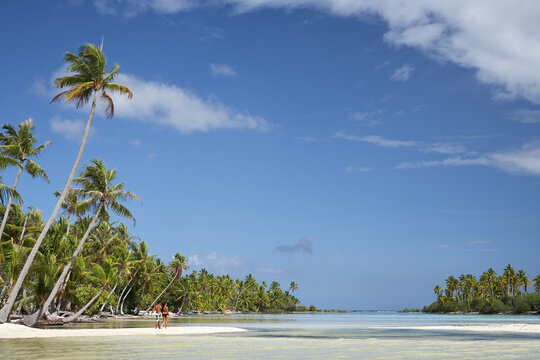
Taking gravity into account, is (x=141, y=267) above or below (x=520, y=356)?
above

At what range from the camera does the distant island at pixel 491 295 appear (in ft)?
438

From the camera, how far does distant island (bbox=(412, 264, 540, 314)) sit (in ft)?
438

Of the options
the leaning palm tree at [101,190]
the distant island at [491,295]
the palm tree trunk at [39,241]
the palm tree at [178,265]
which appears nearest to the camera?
the palm tree trunk at [39,241]

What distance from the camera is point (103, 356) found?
1538cm

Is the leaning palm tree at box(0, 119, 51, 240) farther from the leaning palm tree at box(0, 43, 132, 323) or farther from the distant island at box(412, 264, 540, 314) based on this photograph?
the distant island at box(412, 264, 540, 314)

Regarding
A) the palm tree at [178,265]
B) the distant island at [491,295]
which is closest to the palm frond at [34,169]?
the palm tree at [178,265]

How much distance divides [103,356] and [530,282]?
159321mm

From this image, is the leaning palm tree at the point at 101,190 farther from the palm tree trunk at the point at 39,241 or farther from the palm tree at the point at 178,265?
the palm tree at the point at 178,265

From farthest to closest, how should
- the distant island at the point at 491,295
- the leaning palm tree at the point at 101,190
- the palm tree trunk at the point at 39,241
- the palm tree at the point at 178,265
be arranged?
1. the distant island at the point at 491,295
2. the palm tree at the point at 178,265
3. the leaning palm tree at the point at 101,190
4. the palm tree trunk at the point at 39,241

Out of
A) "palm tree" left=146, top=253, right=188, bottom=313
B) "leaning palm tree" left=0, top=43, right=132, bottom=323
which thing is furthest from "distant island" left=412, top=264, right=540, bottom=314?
"leaning palm tree" left=0, top=43, right=132, bottom=323

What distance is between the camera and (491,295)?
543 feet

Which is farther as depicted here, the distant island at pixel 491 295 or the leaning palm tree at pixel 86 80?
the distant island at pixel 491 295

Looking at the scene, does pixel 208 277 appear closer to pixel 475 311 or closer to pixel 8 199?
pixel 475 311

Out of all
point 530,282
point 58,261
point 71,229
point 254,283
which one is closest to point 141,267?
point 71,229
